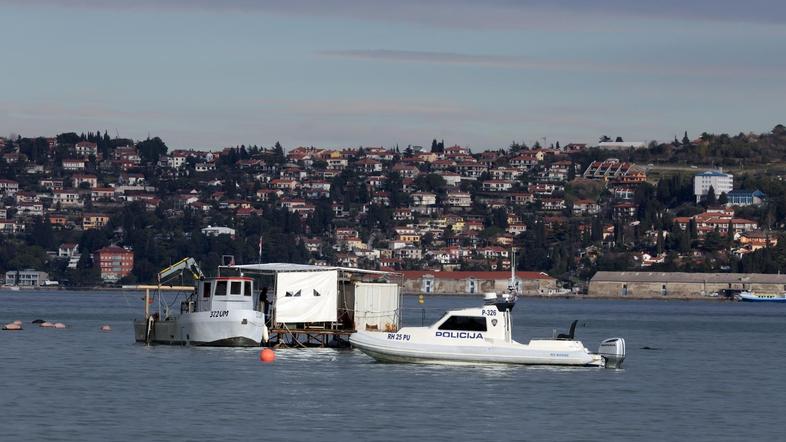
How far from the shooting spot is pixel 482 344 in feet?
181

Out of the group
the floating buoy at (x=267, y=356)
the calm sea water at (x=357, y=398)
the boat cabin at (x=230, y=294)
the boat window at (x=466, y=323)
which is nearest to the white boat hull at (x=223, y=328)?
the boat cabin at (x=230, y=294)

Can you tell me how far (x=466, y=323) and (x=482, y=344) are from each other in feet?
2.92

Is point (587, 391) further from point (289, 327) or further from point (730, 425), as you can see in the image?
point (289, 327)

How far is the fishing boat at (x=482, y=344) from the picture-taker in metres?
54.9

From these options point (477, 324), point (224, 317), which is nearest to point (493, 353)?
point (477, 324)

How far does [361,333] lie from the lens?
58.3 metres

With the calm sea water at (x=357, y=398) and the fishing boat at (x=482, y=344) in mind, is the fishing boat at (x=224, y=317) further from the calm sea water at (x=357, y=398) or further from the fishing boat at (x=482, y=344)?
the fishing boat at (x=482, y=344)

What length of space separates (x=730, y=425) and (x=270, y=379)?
15508 mm

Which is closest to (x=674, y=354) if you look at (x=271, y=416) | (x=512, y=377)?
(x=512, y=377)

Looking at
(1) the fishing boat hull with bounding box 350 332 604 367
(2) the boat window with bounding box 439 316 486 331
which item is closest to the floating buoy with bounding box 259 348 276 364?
(1) the fishing boat hull with bounding box 350 332 604 367

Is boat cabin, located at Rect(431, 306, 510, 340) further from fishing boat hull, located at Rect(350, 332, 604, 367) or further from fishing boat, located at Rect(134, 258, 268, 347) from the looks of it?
fishing boat, located at Rect(134, 258, 268, 347)

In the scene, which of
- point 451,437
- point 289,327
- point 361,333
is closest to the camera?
point 451,437

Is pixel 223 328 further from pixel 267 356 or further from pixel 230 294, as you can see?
pixel 267 356

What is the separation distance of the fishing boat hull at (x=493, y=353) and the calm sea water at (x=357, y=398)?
378 millimetres
